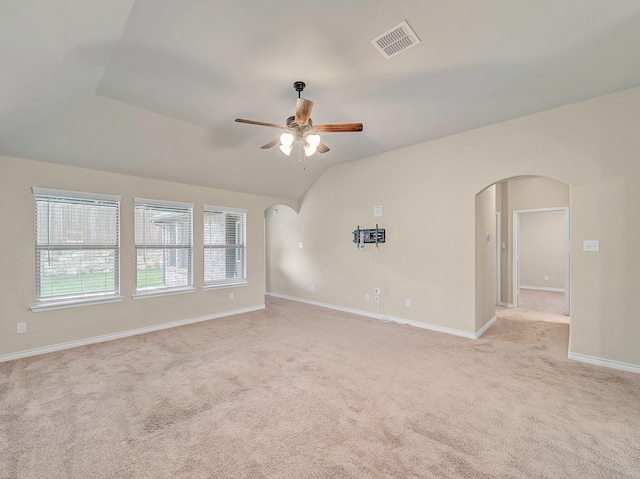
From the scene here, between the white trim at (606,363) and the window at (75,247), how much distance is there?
596cm

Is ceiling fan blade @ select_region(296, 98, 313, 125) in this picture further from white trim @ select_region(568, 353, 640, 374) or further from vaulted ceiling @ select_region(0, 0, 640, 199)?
white trim @ select_region(568, 353, 640, 374)

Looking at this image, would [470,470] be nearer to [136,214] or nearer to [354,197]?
[354,197]

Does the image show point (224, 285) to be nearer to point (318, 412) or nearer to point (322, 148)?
point (322, 148)

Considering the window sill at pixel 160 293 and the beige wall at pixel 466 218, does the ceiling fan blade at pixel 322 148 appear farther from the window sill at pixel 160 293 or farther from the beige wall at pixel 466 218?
the window sill at pixel 160 293

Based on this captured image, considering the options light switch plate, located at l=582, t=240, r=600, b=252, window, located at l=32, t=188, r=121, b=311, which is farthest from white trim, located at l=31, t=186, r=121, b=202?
light switch plate, located at l=582, t=240, r=600, b=252

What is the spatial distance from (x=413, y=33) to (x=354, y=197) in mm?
3254

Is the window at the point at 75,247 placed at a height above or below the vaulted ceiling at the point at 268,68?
below

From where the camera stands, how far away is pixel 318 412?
Result: 2260mm

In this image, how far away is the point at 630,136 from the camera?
2951 millimetres

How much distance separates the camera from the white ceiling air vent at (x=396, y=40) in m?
2.28

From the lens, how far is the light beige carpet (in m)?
1.74

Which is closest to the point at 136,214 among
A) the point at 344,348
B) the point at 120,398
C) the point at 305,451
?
the point at 120,398

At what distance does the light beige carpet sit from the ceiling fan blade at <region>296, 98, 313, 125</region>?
2.57 metres

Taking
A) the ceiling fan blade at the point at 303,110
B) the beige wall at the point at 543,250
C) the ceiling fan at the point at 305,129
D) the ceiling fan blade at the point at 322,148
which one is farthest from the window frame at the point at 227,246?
the beige wall at the point at 543,250
